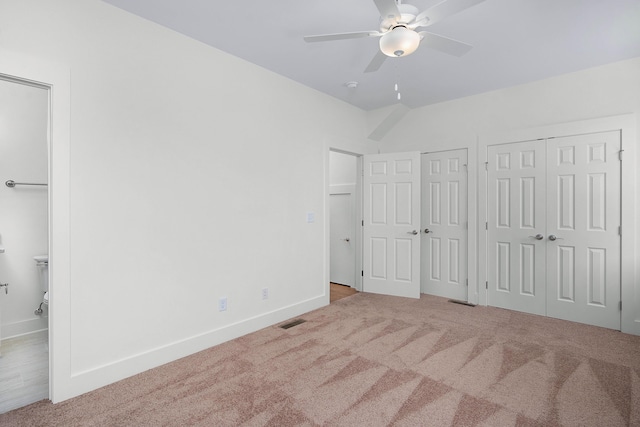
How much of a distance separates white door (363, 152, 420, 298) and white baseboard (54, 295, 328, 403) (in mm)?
1541

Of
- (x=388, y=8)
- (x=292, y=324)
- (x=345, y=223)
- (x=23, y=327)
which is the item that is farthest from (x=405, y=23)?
(x=23, y=327)

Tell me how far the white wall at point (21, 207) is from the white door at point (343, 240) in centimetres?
363

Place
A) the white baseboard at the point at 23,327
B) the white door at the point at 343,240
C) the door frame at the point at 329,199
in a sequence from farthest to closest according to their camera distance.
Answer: the white door at the point at 343,240, the door frame at the point at 329,199, the white baseboard at the point at 23,327

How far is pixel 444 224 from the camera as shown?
4.27 metres

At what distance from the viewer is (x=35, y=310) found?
320 cm

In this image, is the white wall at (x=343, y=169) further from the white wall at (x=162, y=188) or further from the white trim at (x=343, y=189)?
the white wall at (x=162, y=188)

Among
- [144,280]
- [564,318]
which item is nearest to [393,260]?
[564,318]

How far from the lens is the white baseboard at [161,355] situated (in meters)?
2.09

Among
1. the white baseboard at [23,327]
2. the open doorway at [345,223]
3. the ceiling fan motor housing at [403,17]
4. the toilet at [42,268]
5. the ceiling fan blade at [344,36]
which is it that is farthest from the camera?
the open doorway at [345,223]

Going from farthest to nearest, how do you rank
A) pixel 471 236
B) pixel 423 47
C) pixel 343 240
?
pixel 343 240, pixel 471 236, pixel 423 47

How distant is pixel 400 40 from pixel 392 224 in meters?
2.86

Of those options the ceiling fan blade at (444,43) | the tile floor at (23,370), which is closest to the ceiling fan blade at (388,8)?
the ceiling fan blade at (444,43)

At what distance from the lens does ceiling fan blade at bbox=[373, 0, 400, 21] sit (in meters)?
1.63

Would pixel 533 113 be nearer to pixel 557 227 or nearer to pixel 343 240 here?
pixel 557 227
